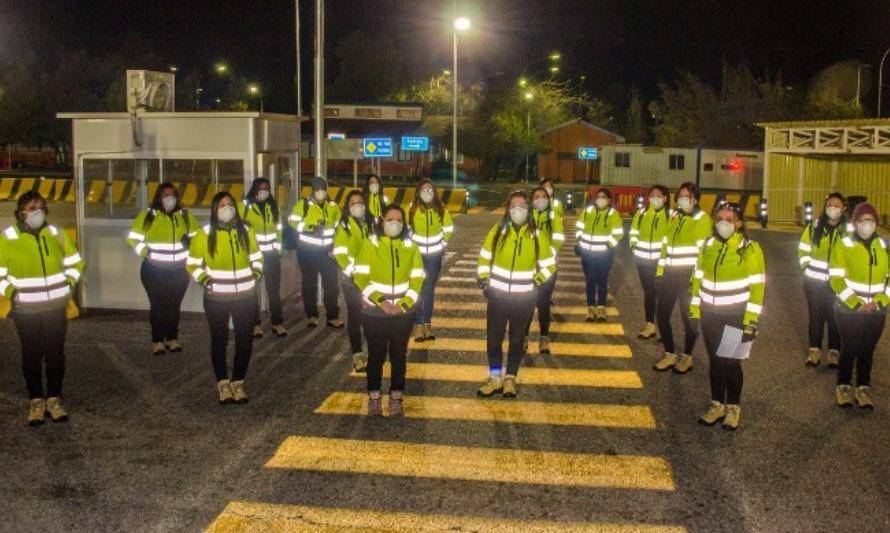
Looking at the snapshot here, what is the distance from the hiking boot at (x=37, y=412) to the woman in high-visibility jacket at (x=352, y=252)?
9.42 feet

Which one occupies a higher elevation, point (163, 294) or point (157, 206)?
point (157, 206)

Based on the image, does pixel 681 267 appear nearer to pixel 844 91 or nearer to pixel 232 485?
pixel 232 485

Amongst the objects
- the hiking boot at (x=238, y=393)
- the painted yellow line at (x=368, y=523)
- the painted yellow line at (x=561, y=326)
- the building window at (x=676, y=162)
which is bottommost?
the painted yellow line at (x=368, y=523)

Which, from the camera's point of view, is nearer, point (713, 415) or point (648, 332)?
point (713, 415)

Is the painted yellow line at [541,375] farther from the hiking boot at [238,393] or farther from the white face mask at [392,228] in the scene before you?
the white face mask at [392,228]

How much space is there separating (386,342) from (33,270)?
2.98 metres

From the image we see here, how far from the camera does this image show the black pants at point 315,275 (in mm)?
11688

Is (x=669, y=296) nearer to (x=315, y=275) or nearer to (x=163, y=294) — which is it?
(x=315, y=275)

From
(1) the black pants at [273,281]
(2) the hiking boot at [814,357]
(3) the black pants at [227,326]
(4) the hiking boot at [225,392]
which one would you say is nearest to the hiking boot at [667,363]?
(2) the hiking boot at [814,357]

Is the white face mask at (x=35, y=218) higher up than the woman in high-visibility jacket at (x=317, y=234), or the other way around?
the white face mask at (x=35, y=218)

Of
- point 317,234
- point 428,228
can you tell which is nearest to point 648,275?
point 428,228

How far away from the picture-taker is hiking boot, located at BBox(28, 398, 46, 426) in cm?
798

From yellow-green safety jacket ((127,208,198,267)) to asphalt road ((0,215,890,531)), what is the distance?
1.09 m

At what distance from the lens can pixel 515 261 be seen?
8.59 m
